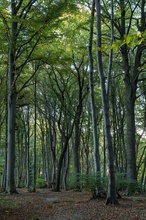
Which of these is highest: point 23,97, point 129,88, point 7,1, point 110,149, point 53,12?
point 7,1

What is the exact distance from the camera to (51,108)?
70.6ft

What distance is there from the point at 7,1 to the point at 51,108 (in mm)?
11238

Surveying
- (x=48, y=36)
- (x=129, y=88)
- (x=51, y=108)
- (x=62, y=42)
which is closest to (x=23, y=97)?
(x=51, y=108)

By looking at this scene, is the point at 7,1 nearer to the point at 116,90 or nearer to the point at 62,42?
the point at 62,42

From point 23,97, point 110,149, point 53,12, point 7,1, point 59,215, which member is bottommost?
point 59,215

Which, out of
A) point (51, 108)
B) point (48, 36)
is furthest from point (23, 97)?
point (48, 36)

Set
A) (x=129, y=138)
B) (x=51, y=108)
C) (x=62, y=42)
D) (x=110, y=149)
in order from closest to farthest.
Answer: (x=110, y=149) < (x=129, y=138) < (x=62, y=42) < (x=51, y=108)

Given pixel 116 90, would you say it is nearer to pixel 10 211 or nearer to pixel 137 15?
pixel 137 15

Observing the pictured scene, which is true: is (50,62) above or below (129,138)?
above

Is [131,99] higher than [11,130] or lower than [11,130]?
higher

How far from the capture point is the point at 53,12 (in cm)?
1071

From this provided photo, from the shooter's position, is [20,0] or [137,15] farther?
[137,15]

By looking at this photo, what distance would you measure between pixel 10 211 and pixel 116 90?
1688 cm

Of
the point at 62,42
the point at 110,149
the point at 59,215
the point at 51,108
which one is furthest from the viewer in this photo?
the point at 51,108
